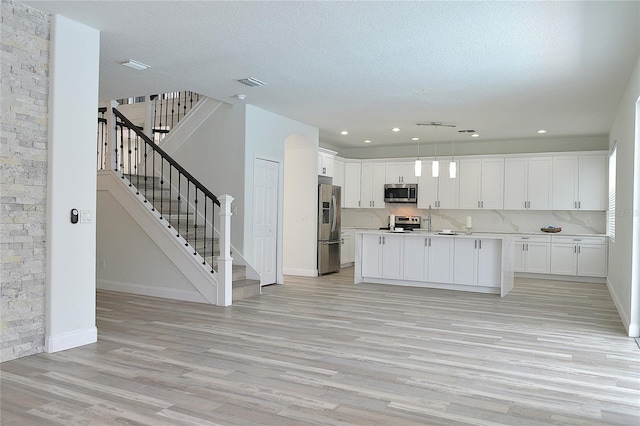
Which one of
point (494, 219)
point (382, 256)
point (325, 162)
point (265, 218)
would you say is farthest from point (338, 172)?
point (494, 219)

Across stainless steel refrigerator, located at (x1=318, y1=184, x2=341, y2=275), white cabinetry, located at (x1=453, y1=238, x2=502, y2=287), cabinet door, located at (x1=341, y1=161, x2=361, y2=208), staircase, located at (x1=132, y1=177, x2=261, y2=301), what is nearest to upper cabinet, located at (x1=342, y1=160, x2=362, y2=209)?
cabinet door, located at (x1=341, y1=161, x2=361, y2=208)

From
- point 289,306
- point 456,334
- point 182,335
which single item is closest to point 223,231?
point 289,306

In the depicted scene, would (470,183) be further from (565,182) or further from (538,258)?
(538,258)

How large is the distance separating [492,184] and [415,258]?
3321mm

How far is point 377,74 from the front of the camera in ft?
18.8

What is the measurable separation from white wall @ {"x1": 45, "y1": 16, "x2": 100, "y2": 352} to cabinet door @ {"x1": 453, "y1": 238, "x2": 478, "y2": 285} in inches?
210

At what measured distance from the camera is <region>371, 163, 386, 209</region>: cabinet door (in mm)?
11461

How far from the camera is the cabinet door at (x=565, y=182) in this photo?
980 centimetres

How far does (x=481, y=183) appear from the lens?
34.6 feet

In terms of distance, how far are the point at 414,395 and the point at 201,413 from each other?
1.38 meters

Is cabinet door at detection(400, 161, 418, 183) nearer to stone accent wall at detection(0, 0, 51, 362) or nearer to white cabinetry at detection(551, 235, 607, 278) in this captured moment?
white cabinetry at detection(551, 235, 607, 278)

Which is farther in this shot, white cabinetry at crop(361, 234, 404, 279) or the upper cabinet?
the upper cabinet

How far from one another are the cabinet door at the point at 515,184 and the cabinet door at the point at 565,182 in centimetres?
55

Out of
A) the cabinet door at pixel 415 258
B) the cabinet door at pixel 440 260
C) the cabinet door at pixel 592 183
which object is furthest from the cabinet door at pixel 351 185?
the cabinet door at pixel 592 183
